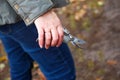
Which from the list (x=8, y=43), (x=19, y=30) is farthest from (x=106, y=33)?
(x=19, y=30)

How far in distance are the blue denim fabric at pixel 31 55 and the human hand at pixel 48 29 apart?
0.19 m

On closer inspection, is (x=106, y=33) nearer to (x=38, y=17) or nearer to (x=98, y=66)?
(x=98, y=66)

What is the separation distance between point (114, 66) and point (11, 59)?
3.07 feet

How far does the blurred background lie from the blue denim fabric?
0.73 meters

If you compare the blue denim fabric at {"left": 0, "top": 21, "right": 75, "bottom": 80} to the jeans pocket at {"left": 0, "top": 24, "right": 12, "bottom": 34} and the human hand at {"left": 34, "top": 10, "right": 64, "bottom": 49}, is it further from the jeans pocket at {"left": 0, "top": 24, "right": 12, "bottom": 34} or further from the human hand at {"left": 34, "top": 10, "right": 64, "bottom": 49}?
the human hand at {"left": 34, "top": 10, "right": 64, "bottom": 49}

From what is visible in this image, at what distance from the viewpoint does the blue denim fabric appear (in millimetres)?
1689

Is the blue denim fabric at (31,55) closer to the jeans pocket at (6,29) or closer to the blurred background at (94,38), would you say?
the jeans pocket at (6,29)

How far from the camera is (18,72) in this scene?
7.12ft

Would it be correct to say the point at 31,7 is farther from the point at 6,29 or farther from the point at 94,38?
the point at 94,38

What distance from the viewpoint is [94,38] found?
305 cm

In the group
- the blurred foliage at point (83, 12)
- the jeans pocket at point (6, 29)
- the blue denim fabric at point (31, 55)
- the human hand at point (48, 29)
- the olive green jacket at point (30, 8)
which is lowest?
the blurred foliage at point (83, 12)

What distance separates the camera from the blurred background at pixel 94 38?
8.98 feet

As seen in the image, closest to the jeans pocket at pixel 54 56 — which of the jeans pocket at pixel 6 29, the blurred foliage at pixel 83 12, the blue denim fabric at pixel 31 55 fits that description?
the blue denim fabric at pixel 31 55

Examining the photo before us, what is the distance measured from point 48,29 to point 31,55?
1.21ft
